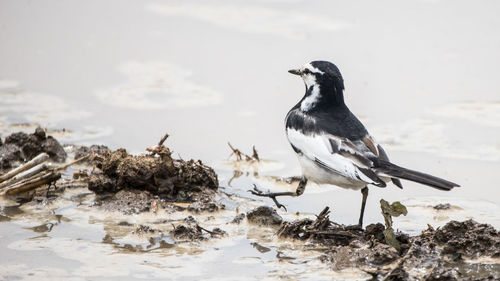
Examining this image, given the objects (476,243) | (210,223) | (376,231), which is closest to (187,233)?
(210,223)

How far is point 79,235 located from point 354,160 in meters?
2.38

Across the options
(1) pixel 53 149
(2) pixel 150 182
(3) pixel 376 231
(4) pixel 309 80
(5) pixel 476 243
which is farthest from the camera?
(1) pixel 53 149

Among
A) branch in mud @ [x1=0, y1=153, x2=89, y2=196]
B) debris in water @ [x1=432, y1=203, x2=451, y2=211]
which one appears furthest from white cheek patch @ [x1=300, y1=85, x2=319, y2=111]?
branch in mud @ [x1=0, y1=153, x2=89, y2=196]

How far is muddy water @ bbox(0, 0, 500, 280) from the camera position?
649cm

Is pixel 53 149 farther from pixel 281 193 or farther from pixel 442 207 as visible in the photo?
pixel 442 207

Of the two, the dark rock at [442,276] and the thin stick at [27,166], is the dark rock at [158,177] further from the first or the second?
the dark rock at [442,276]

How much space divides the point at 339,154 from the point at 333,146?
0.45ft

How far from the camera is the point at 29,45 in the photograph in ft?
39.5

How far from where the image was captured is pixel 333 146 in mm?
6977

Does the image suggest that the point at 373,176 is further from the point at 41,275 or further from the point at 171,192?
the point at 41,275

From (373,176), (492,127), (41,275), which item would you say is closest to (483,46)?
(492,127)

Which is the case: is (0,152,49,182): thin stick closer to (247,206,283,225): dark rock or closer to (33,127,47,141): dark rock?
(33,127,47,141): dark rock

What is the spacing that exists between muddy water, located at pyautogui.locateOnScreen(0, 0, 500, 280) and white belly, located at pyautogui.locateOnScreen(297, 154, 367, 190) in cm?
46

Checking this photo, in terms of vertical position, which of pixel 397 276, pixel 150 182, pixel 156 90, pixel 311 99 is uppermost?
pixel 156 90
